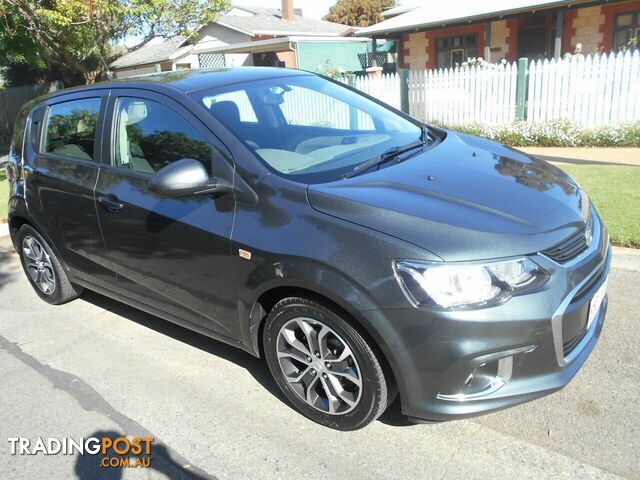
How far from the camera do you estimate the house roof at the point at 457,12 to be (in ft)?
54.0

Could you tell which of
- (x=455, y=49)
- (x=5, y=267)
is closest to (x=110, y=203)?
(x=5, y=267)

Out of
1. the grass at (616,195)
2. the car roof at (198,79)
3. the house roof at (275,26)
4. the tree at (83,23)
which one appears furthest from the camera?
the house roof at (275,26)

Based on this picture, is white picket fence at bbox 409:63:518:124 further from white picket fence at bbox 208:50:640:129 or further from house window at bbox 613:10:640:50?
house window at bbox 613:10:640:50

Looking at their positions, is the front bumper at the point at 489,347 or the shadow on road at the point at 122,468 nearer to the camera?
the front bumper at the point at 489,347

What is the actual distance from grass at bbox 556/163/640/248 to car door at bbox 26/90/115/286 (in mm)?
4232

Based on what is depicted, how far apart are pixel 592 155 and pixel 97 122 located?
7853 millimetres

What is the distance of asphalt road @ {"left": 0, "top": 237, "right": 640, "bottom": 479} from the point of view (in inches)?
101

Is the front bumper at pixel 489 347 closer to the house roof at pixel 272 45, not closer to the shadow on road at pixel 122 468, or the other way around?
the shadow on road at pixel 122 468

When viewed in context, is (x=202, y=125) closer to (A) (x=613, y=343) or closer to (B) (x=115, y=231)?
(B) (x=115, y=231)

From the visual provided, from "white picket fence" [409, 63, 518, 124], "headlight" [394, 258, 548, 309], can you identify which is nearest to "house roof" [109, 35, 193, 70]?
"white picket fence" [409, 63, 518, 124]

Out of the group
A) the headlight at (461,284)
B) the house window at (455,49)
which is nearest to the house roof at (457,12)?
the house window at (455,49)

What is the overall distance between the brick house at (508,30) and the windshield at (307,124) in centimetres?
1353

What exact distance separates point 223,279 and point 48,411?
135 centimetres

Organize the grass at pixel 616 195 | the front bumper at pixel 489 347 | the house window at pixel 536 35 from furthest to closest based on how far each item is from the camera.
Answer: the house window at pixel 536 35 < the grass at pixel 616 195 < the front bumper at pixel 489 347
